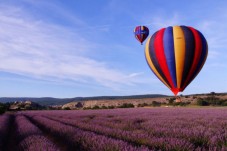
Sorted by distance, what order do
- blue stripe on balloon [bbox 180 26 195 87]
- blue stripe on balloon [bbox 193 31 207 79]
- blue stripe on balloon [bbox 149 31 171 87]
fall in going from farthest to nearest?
1. blue stripe on balloon [bbox 149 31 171 87]
2. blue stripe on balloon [bbox 193 31 207 79]
3. blue stripe on balloon [bbox 180 26 195 87]

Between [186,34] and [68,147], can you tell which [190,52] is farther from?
[68,147]

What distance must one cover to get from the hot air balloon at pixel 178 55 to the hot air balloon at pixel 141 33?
653 centimetres

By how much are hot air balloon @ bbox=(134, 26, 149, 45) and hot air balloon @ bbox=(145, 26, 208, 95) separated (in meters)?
6.53

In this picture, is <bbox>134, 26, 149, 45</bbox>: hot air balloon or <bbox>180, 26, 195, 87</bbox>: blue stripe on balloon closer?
<bbox>180, 26, 195, 87</bbox>: blue stripe on balloon

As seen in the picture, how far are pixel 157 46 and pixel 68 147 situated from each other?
16.5 meters

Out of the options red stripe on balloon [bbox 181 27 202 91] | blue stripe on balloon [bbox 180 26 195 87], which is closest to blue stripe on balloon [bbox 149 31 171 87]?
blue stripe on balloon [bbox 180 26 195 87]

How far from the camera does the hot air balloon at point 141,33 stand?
30.8m

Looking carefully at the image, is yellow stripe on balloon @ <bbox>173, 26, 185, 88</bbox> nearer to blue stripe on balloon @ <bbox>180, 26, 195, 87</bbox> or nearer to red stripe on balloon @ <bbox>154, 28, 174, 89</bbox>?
blue stripe on balloon @ <bbox>180, 26, 195, 87</bbox>

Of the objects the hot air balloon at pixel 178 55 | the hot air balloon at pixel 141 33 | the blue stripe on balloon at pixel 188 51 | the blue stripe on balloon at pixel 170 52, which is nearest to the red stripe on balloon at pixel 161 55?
the hot air balloon at pixel 178 55

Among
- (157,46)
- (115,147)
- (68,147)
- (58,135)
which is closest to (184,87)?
A: (157,46)

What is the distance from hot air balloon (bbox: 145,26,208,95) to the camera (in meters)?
23.2

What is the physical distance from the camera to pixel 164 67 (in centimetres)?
2344

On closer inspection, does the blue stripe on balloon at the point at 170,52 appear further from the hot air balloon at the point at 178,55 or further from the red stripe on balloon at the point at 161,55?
the red stripe on balloon at the point at 161,55

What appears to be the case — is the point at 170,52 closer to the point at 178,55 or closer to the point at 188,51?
the point at 178,55
